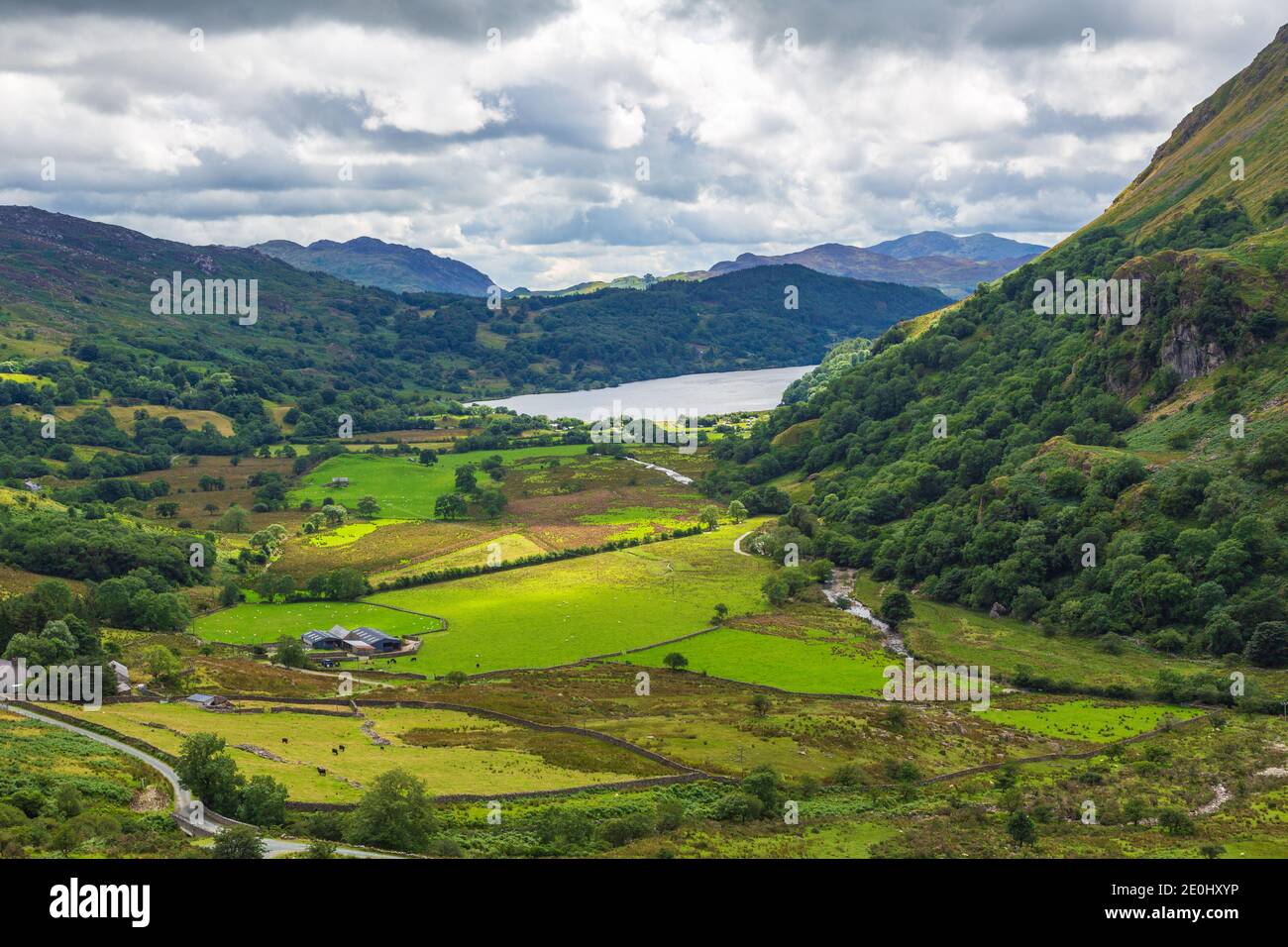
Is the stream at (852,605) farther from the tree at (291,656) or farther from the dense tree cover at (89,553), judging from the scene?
the dense tree cover at (89,553)

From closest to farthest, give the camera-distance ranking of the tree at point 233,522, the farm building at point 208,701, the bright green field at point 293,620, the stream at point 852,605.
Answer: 1. the farm building at point 208,701
2. the stream at point 852,605
3. the bright green field at point 293,620
4. the tree at point 233,522

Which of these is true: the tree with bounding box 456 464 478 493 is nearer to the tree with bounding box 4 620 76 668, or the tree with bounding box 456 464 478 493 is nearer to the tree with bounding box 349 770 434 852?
the tree with bounding box 4 620 76 668

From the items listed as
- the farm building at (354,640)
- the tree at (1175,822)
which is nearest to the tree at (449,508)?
the farm building at (354,640)

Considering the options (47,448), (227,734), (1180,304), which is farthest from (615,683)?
(47,448)

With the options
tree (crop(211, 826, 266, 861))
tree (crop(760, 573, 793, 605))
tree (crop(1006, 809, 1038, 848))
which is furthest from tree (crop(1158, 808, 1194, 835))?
tree (crop(760, 573, 793, 605))

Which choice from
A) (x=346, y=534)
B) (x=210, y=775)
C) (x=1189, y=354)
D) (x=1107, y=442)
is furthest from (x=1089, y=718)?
(x=346, y=534)

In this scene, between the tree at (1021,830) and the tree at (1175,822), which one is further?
the tree at (1175,822)

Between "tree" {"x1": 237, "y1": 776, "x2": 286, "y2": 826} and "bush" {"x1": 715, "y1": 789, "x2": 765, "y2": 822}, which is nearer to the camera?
"tree" {"x1": 237, "y1": 776, "x2": 286, "y2": 826}
